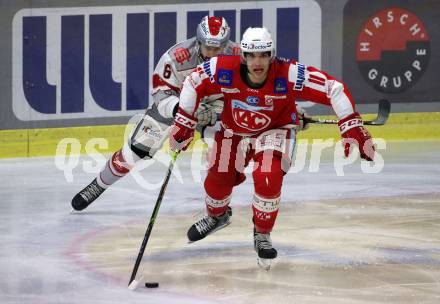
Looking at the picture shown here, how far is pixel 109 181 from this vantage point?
23.2 ft

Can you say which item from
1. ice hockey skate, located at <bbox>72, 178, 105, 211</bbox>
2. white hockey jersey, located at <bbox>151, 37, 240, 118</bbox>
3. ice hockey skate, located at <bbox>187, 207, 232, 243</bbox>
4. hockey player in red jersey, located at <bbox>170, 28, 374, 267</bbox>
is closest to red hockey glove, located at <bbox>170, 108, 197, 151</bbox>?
hockey player in red jersey, located at <bbox>170, 28, 374, 267</bbox>

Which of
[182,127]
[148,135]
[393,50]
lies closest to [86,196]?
[148,135]

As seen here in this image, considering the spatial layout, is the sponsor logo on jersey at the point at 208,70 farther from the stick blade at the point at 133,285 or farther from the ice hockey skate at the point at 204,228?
the stick blade at the point at 133,285

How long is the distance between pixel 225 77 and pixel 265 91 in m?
0.21

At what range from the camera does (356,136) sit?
17.7ft

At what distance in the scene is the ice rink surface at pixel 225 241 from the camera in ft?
16.5

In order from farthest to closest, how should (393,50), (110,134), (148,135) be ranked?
(393,50), (110,134), (148,135)

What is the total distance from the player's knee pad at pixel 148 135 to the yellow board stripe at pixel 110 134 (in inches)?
78.3

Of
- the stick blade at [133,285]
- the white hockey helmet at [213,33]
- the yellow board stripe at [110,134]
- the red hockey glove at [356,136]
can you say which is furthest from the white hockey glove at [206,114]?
the yellow board stripe at [110,134]

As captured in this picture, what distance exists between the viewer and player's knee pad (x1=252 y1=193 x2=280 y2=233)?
213 inches

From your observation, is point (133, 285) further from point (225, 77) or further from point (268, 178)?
point (225, 77)

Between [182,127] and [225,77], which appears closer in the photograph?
[225,77]

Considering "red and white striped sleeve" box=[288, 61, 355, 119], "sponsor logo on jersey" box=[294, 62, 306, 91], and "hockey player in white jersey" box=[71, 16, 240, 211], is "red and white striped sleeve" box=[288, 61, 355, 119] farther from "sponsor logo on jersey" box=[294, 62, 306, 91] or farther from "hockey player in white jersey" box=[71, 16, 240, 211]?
"hockey player in white jersey" box=[71, 16, 240, 211]

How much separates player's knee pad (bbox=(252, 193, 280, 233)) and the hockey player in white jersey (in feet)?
2.47
